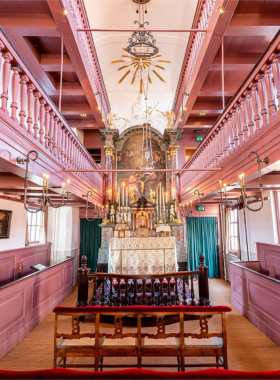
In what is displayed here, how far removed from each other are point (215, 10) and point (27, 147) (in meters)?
4.61

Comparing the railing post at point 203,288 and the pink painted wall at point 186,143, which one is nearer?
the railing post at point 203,288

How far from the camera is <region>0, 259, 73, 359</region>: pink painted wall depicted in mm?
4130

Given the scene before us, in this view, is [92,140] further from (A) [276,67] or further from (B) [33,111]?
(A) [276,67]

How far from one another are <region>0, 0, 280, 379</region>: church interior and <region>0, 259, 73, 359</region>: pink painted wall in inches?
1.7

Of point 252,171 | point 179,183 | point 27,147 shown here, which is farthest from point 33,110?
point 179,183

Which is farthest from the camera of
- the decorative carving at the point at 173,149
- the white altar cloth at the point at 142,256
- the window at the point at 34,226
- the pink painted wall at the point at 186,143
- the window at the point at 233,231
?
the pink painted wall at the point at 186,143

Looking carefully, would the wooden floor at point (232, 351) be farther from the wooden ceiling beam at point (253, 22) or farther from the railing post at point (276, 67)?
the wooden ceiling beam at point (253, 22)

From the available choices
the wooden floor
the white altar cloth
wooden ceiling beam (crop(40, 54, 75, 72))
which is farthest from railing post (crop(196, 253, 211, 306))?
wooden ceiling beam (crop(40, 54, 75, 72))

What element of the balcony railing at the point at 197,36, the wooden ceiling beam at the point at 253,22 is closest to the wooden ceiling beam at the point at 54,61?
the balcony railing at the point at 197,36

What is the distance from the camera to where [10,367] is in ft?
11.9

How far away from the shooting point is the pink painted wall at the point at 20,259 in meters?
6.46

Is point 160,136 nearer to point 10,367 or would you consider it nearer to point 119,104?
point 119,104

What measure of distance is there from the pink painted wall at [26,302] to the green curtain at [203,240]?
19.4 ft

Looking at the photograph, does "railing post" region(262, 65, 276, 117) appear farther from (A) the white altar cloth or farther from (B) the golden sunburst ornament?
(B) the golden sunburst ornament
